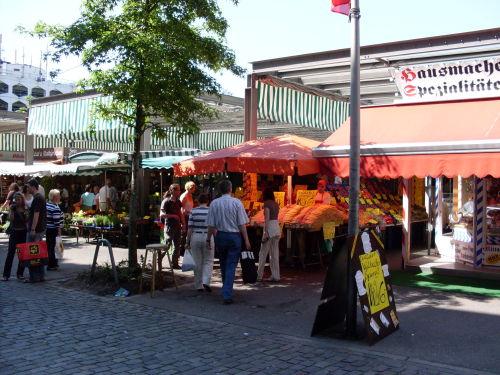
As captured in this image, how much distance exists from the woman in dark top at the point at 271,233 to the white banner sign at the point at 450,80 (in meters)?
3.51

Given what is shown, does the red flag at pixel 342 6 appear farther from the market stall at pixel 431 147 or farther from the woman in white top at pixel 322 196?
the woman in white top at pixel 322 196

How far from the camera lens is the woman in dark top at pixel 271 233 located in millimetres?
8820

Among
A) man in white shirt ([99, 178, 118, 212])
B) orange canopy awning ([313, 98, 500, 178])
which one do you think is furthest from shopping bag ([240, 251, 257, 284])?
man in white shirt ([99, 178, 118, 212])

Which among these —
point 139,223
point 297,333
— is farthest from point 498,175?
point 139,223

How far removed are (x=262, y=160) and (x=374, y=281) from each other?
13.3 feet

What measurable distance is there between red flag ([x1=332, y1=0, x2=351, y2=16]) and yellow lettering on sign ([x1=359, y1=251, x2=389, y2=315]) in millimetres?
2916

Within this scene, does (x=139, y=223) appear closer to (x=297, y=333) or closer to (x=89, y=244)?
(x=89, y=244)

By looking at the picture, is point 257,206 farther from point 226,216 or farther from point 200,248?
point 226,216

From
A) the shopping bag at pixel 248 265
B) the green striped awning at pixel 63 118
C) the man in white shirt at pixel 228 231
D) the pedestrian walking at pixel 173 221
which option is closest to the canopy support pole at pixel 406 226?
the shopping bag at pixel 248 265

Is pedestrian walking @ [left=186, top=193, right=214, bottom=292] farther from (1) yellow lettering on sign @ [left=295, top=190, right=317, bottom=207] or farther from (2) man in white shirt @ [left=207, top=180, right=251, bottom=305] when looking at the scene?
(1) yellow lettering on sign @ [left=295, top=190, right=317, bottom=207]

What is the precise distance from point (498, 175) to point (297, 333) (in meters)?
3.86

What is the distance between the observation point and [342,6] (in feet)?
19.7

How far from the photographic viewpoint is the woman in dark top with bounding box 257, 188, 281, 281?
882 centimetres

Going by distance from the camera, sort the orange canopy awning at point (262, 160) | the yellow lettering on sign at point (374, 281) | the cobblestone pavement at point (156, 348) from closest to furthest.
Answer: the cobblestone pavement at point (156, 348) < the yellow lettering on sign at point (374, 281) < the orange canopy awning at point (262, 160)
